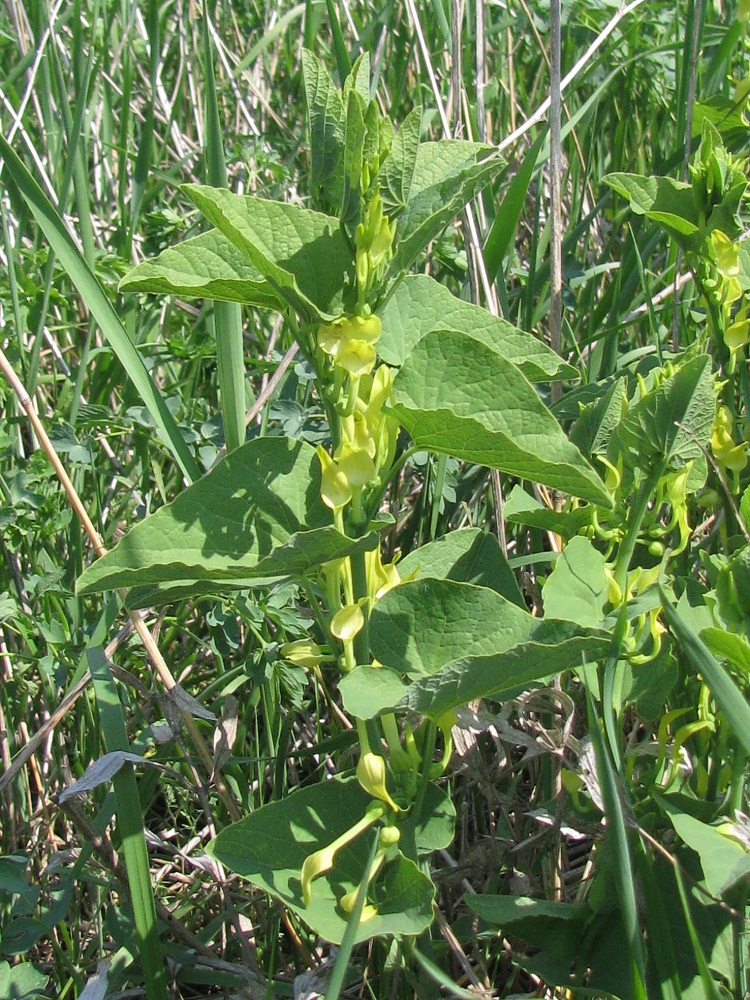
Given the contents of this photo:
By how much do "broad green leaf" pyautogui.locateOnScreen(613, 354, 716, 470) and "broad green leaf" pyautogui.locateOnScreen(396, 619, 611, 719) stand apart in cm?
17

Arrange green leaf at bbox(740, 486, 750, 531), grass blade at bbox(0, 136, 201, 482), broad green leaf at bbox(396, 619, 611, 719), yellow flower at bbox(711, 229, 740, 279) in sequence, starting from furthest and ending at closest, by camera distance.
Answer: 1. grass blade at bbox(0, 136, 201, 482)
2. yellow flower at bbox(711, 229, 740, 279)
3. green leaf at bbox(740, 486, 750, 531)
4. broad green leaf at bbox(396, 619, 611, 719)

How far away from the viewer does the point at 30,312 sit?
1574 mm

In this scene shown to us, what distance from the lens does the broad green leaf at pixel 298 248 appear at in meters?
0.72

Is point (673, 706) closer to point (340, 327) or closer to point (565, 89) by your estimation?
point (340, 327)

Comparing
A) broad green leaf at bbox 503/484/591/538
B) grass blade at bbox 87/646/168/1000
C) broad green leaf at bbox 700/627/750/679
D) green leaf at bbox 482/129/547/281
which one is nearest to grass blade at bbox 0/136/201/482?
grass blade at bbox 87/646/168/1000

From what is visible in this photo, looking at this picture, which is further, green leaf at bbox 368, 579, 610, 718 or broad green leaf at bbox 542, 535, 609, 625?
broad green leaf at bbox 542, 535, 609, 625

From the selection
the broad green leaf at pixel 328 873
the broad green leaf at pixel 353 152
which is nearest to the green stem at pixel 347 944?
the broad green leaf at pixel 328 873

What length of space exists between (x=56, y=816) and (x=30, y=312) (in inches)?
30.0

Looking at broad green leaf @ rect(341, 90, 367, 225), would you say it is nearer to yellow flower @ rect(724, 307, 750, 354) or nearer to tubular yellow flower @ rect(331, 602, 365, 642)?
tubular yellow flower @ rect(331, 602, 365, 642)

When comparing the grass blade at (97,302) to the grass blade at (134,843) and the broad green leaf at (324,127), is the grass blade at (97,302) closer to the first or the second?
the grass blade at (134,843)

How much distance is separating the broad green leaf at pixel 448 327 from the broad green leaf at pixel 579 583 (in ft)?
0.49

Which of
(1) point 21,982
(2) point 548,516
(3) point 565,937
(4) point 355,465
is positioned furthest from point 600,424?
(1) point 21,982

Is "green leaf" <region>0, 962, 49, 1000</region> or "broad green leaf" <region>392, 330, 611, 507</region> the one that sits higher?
"broad green leaf" <region>392, 330, 611, 507</region>

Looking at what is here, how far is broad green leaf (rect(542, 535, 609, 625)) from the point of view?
0.83m
